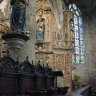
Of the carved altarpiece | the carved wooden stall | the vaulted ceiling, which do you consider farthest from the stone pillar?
the vaulted ceiling

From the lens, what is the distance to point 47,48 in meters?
21.0

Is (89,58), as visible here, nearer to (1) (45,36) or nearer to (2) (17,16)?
(1) (45,36)

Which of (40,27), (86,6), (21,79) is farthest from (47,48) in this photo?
(21,79)

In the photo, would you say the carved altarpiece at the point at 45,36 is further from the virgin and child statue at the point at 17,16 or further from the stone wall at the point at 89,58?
the virgin and child statue at the point at 17,16

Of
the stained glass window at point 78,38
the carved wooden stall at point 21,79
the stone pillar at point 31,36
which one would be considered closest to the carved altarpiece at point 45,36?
the stained glass window at point 78,38

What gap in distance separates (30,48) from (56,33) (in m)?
12.1

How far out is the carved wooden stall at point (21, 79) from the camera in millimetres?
7469

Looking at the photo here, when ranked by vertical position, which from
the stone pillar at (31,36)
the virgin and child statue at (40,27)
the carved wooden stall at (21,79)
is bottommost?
the carved wooden stall at (21,79)

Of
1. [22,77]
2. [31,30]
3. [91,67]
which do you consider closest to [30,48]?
[31,30]

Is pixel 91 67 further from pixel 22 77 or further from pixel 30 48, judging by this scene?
pixel 22 77

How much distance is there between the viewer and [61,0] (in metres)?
23.9

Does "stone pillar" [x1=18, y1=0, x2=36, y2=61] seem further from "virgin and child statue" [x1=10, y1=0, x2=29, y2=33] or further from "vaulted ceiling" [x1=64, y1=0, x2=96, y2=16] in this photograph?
"vaulted ceiling" [x1=64, y1=0, x2=96, y2=16]

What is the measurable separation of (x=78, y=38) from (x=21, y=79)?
65.7 feet

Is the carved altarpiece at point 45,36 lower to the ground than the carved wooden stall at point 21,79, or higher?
higher
